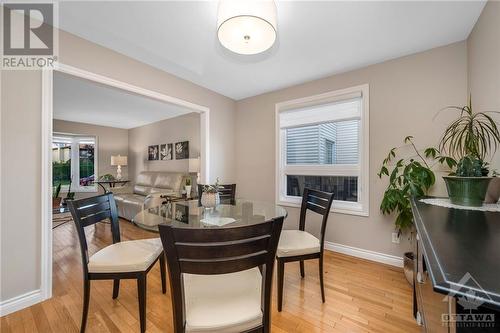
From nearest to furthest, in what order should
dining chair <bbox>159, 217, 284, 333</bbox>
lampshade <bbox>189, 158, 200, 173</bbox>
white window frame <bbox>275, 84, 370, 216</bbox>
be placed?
dining chair <bbox>159, 217, 284, 333</bbox> < white window frame <bbox>275, 84, 370, 216</bbox> < lampshade <bbox>189, 158, 200, 173</bbox>

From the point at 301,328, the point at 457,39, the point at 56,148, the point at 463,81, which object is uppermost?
the point at 457,39

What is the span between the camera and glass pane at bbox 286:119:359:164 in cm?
281

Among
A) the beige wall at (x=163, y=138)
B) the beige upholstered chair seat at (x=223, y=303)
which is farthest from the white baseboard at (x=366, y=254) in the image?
the beige wall at (x=163, y=138)

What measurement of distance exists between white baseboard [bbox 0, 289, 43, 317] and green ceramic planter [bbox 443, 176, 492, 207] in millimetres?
3341

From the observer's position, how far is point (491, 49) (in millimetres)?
1587

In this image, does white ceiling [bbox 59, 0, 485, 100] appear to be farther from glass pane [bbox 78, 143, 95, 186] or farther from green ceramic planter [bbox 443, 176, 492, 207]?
glass pane [bbox 78, 143, 95, 186]

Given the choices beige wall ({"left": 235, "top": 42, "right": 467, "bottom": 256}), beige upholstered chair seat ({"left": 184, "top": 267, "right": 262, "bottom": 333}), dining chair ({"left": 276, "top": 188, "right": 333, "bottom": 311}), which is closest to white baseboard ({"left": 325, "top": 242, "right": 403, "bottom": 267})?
beige wall ({"left": 235, "top": 42, "right": 467, "bottom": 256})

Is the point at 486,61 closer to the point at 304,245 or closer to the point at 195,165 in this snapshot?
the point at 304,245

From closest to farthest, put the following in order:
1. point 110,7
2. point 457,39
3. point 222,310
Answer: point 222,310 → point 110,7 → point 457,39

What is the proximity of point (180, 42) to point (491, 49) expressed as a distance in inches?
103

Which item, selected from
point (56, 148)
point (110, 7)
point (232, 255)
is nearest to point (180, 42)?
point (110, 7)

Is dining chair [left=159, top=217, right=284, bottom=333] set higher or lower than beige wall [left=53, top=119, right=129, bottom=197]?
lower

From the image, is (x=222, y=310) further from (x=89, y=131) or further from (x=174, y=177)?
(x=89, y=131)

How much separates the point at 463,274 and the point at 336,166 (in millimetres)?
2463
